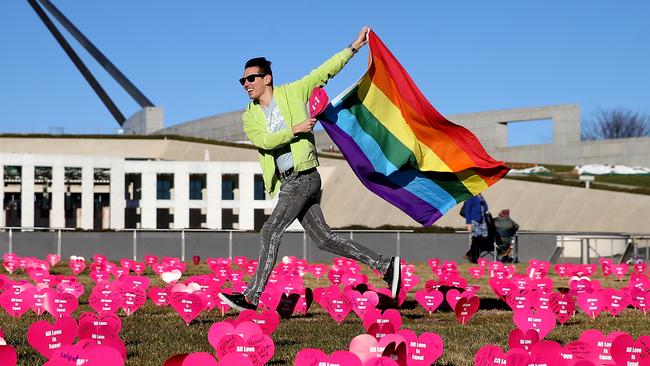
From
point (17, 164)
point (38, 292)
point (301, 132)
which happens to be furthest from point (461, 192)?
point (17, 164)

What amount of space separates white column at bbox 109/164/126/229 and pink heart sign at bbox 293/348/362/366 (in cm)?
4904

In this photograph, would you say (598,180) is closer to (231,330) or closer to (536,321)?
(536,321)

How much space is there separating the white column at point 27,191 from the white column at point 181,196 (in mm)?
6869

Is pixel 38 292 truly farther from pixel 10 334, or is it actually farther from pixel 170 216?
pixel 170 216

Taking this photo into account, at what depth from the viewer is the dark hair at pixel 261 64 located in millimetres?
7707

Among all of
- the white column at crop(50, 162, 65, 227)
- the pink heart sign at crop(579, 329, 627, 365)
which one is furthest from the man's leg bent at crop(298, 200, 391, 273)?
the white column at crop(50, 162, 65, 227)

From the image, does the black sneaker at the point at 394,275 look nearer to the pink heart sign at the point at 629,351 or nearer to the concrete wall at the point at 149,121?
the pink heart sign at the point at 629,351

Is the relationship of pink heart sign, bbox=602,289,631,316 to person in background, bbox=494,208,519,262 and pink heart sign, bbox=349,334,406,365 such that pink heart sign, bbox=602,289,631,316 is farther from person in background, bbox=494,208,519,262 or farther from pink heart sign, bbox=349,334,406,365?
person in background, bbox=494,208,519,262

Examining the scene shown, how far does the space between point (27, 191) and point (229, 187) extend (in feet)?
34.6

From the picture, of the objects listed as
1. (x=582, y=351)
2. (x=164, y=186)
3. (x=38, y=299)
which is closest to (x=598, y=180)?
(x=164, y=186)

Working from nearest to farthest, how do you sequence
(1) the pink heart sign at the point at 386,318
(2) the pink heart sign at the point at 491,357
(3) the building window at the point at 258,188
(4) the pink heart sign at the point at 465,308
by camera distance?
(2) the pink heart sign at the point at 491,357, (1) the pink heart sign at the point at 386,318, (4) the pink heart sign at the point at 465,308, (3) the building window at the point at 258,188

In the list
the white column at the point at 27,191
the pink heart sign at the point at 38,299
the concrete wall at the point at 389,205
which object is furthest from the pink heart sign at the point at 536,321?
the white column at the point at 27,191

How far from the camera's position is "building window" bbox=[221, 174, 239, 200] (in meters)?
56.0

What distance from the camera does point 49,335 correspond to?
5090 millimetres
